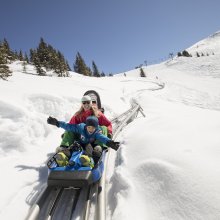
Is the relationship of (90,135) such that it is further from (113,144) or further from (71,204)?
(71,204)

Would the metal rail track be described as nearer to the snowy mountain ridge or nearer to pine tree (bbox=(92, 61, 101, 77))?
the snowy mountain ridge

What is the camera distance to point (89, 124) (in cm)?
561

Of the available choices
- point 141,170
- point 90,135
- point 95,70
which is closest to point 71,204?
point 141,170

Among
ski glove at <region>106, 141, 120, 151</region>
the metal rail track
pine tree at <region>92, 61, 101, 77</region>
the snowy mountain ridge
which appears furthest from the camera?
pine tree at <region>92, 61, 101, 77</region>

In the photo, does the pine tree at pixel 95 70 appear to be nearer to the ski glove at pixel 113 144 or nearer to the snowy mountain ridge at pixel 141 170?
the snowy mountain ridge at pixel 141 170

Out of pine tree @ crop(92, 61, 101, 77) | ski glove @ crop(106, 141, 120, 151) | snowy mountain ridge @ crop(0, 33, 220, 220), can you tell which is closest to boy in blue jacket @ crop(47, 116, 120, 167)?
ski glove @ crop(106, 141, 120, 151)

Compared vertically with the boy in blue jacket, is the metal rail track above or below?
below

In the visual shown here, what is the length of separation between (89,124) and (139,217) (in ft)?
8.89

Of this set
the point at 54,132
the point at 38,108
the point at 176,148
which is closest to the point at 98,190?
the point at 176,148

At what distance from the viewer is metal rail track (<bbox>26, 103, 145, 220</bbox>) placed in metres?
3.82

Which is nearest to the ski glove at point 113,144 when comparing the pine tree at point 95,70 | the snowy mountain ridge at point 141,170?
the snowy mountain ridge at point 141,170

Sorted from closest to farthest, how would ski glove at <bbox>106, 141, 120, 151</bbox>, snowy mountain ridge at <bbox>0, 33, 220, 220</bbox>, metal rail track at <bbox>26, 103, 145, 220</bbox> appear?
snowy mountain ridge at <bbox>0, 33, 220, 220</bbox>, metal rail track at <bbox>26, 103, 145, 220</bbox>, ski glove at <bbox>106, 141, 120, 151</bbox>

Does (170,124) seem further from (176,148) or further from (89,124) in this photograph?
(89,124)

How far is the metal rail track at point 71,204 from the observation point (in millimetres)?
3820
